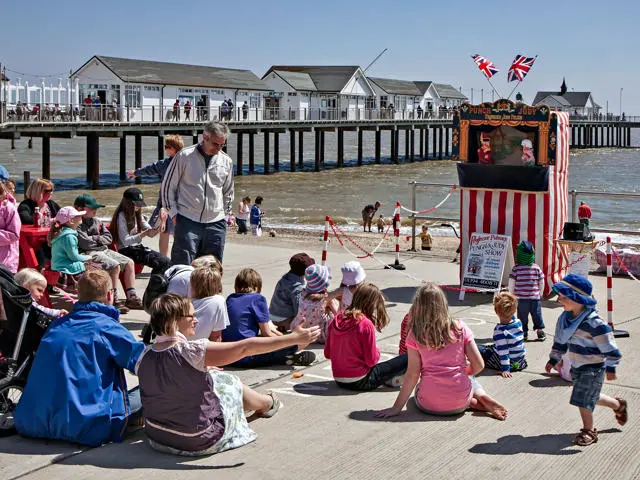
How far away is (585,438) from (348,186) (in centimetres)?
4450

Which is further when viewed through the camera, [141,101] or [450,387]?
[141,101]

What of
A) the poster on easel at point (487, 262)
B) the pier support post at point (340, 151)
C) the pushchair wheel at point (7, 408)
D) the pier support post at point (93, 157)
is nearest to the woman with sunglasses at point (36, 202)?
the pushchair wheel at point (7, 408)

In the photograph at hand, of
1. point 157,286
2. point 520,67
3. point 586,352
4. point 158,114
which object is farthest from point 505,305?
point 158,114

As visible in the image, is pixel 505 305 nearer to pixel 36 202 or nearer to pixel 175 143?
pixel 175 143

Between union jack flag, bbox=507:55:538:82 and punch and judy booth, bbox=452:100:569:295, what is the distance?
1.00 metres

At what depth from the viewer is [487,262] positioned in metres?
10.6

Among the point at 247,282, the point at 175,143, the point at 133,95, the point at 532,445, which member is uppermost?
the point at 133,95

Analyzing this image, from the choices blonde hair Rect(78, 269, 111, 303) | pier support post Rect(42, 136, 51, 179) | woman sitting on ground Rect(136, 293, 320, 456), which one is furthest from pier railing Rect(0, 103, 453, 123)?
woman sitting on ground Rect(136, 293, 320, 456)

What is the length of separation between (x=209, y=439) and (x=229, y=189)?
12.2 feet

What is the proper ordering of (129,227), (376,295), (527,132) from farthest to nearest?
(527,132) < (129,227) < (376,295)

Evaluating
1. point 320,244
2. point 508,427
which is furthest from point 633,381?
point 320,244

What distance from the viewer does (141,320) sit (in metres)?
8.74

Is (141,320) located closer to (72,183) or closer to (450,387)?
(450,387)

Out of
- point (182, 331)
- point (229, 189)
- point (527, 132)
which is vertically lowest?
point (182, 331)
